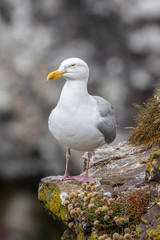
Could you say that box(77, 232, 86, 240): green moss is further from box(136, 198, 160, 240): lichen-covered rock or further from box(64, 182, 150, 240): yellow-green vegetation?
box(136, 198, 160, 240): lichen-covered rock

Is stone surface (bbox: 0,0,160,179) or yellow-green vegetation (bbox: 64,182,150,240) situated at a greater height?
stone surface (bbox: 0,0,160,179)

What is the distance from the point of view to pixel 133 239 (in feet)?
11.2

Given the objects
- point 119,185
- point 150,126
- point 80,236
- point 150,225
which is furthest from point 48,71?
point 150,225

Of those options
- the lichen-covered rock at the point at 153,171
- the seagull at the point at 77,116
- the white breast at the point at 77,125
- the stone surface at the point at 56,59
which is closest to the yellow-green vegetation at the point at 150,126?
the seagull at the point at 77,116

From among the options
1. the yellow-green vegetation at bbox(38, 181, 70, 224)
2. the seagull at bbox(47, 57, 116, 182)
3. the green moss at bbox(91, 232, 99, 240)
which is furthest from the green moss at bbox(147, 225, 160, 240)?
the seagull at bbox(47, 57, 116, 182)

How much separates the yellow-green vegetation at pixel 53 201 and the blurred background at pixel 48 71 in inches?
177

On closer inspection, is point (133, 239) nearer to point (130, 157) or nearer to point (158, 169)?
point (158, 169)

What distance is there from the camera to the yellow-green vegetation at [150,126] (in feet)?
16.6

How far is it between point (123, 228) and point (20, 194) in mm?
6328

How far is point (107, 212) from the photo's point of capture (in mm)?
3543

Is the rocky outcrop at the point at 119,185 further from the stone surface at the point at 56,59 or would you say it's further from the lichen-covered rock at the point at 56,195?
the stone surface at the point at 56,59

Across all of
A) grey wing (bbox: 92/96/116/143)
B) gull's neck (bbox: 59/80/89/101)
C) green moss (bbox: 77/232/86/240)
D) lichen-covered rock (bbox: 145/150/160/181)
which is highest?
gull's neck (bbox: 59/80/89/101)

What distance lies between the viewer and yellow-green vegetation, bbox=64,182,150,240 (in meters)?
3.50

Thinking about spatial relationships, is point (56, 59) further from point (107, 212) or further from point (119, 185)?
point (107, 212)
